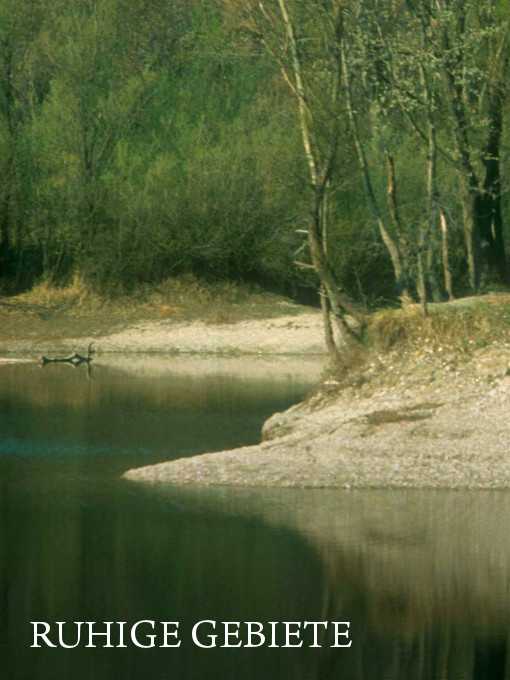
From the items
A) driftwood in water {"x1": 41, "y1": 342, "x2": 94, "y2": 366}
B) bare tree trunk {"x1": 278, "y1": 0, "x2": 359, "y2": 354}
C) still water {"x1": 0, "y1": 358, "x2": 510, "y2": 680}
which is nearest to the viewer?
still water {"x1": 0, "y1": 358, "x2": 510, "y2": 680}

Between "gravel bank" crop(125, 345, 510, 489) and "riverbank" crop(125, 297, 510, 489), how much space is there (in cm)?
1

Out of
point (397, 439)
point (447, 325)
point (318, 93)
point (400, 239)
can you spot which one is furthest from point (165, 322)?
point (397, 439)

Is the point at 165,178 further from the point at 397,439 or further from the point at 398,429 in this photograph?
the point at 397,439

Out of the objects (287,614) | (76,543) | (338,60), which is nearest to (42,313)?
(338,60)

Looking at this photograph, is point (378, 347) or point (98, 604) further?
point (378, 347)

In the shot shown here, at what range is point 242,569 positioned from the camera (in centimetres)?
1494

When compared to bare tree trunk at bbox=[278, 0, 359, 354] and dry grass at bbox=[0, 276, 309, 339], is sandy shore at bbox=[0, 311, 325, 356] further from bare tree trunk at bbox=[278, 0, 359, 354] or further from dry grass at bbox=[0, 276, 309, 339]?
bare tree trunk at bbox=[278, 0, 359, 354]

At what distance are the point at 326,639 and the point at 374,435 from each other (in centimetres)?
618

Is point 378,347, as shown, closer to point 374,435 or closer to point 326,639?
point 374,435

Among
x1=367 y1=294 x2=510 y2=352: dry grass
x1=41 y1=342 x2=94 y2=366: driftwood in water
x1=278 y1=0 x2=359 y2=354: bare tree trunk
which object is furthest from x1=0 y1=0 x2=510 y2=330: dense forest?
x1=367 y1=294 x2=510 y2=352: dry grass

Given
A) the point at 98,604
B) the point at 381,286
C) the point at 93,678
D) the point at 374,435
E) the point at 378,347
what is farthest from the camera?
the point at 381,286

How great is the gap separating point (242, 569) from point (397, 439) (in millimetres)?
4208

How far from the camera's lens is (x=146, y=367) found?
31.9 metres

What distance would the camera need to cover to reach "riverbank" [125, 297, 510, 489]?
18.0m
